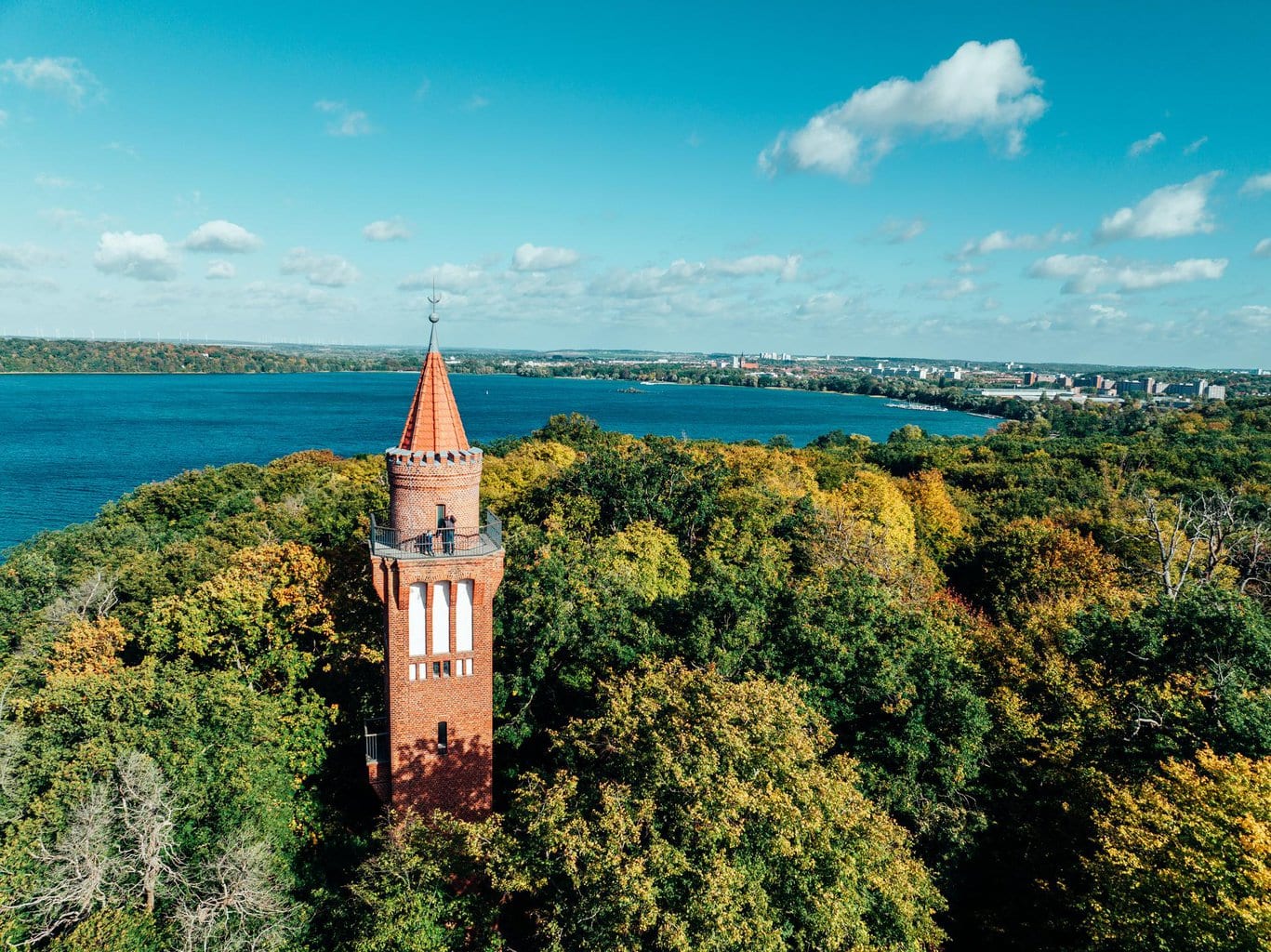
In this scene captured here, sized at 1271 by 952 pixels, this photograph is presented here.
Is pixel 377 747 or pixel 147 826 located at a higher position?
pixel 147 826

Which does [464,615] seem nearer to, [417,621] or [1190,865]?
[417,621]

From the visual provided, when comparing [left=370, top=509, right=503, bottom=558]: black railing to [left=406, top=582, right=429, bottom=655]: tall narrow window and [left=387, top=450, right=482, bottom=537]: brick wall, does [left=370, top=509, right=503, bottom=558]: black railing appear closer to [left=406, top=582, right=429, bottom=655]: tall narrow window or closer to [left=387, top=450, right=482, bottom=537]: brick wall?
[left=387, top=450, right=482, bottom=537]: brick wall

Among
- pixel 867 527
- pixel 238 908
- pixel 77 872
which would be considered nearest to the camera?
pixel 77 872

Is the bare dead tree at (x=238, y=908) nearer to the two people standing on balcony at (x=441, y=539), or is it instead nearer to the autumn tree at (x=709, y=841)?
the autumn tree at (x=709, y=841)

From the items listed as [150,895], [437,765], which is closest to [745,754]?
[437,765]

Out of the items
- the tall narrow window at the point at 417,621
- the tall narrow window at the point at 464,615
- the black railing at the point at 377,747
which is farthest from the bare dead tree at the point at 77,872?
the tall narrow window at the point at 464,615

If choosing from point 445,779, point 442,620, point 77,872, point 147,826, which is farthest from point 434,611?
point 77,872

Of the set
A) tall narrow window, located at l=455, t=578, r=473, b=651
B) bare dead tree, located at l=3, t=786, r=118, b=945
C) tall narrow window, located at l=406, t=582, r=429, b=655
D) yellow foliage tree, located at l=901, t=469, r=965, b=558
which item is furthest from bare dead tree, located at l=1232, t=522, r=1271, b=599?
bare dead tree, located at l=3, t=786, r=118, b=945
